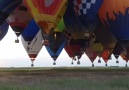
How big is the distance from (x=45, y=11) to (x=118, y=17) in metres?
11.3

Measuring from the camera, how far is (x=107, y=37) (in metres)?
42.3

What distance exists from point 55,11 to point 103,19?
10.9 meters

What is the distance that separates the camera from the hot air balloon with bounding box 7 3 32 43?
124ft

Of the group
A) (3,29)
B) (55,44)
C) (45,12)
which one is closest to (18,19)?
(3,29)

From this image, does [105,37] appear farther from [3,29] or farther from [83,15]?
[3,29]

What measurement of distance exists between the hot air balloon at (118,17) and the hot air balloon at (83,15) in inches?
85.9

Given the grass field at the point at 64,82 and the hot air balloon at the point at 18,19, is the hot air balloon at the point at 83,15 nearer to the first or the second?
the hot air balloon at the point at 18,19

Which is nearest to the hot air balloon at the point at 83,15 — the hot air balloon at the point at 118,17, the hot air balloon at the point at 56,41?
the hot air balloon at the point at 118,17

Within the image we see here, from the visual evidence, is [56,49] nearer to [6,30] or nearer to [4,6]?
[6,30]

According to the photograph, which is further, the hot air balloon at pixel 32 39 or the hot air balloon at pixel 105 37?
the hot air balloon at pixel 32 39

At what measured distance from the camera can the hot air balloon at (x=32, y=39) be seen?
139 ft

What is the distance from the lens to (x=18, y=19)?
125ft

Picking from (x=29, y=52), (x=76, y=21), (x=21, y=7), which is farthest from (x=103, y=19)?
(x=29, y=52)

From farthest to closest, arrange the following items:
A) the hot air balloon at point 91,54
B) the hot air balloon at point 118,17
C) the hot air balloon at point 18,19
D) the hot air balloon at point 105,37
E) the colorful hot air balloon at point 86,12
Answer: the hot air balloon at point 91,54 < the hot air balloon at point 105,37 < the hot air balloon at point 18,19 < the hot air balloon at point 118,17 < the colorful hot air balloon at point 86,12
